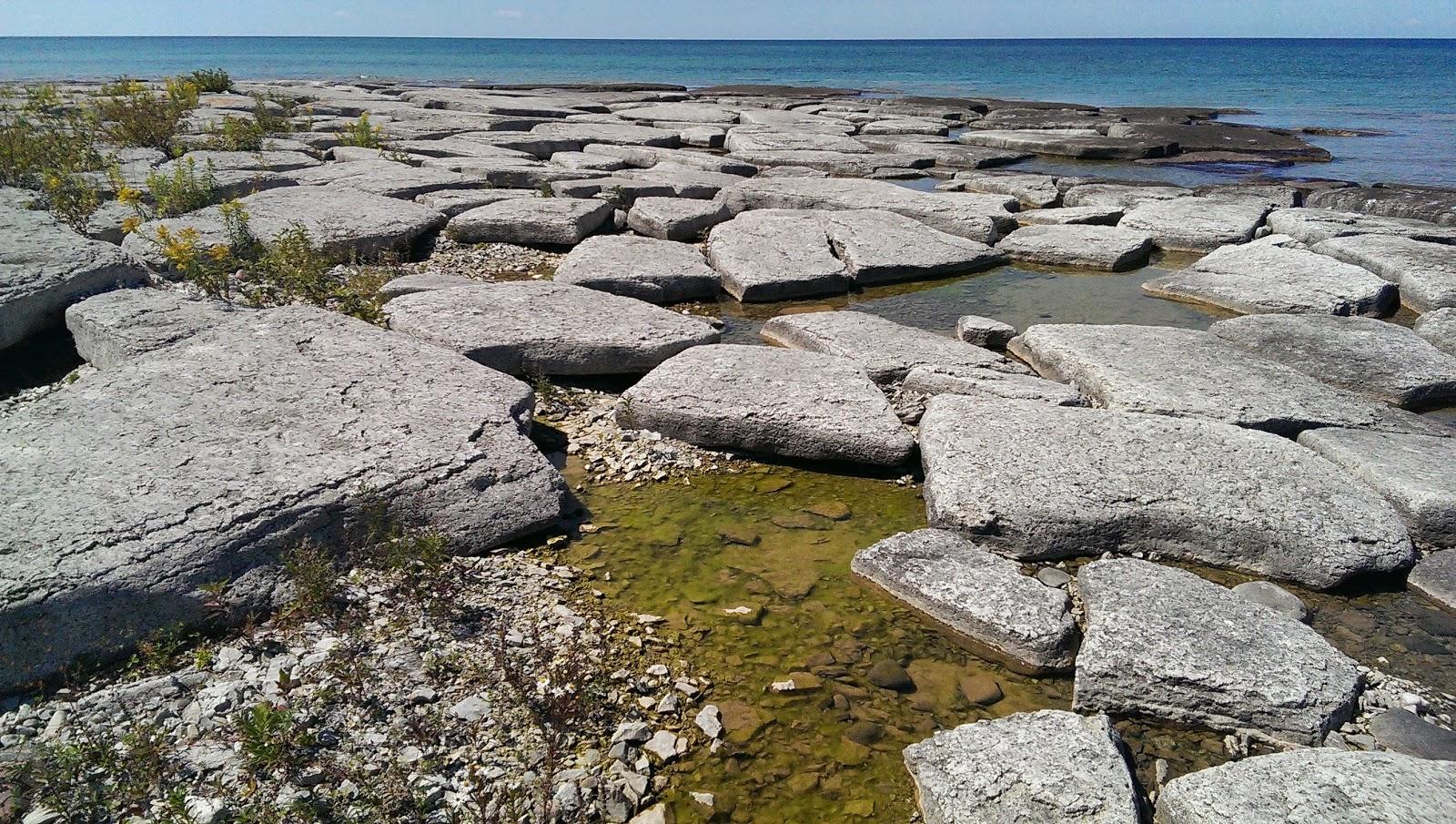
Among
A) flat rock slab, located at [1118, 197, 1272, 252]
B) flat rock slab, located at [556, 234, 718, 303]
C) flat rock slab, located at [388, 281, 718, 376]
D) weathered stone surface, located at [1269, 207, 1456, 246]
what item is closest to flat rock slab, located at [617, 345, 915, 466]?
flat rock slab, located at [388, 281, 718, 376]

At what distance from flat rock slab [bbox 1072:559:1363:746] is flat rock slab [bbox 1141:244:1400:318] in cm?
371

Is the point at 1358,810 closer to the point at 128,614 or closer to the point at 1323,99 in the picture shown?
the point at 128,614

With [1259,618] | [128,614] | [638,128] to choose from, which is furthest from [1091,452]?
[638,128]

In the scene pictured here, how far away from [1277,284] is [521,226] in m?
5.26

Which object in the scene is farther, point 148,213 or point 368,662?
point 148,213

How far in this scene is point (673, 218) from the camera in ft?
22.8

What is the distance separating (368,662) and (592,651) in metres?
0.61

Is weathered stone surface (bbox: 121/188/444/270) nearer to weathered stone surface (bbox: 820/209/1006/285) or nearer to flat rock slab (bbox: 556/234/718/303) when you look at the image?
flat rock slab (bbox: 556/234/718/303)

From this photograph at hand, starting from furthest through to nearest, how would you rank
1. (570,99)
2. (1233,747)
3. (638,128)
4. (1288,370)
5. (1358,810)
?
1. (570,99)
2. (638,128)
3. (1288,370)
4. (1233,747)
5. (1358,810)

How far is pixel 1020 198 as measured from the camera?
360 inches

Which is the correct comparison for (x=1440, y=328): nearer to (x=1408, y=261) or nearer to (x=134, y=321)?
(x=1408, y=261)

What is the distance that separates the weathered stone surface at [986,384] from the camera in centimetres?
401

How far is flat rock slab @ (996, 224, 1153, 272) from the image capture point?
680cm

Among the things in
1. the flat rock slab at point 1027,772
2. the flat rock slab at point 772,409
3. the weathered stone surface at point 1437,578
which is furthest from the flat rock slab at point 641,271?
the weathered stone surface at point 1437,578
